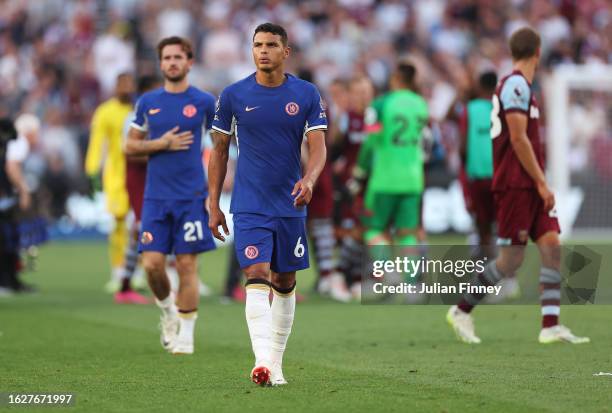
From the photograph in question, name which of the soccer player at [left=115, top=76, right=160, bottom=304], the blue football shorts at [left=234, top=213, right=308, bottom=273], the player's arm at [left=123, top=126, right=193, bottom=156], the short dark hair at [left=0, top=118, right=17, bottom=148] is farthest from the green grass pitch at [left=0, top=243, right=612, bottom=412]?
the short dark hair at [left=0, top=118, right=17, bottom=148]

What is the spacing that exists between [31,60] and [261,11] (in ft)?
17.4

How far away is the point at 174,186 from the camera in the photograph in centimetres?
1081

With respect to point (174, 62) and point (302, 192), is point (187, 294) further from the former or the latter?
point (302, 192)

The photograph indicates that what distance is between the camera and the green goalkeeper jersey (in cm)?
1489

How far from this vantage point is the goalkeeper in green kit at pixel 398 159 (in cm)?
1490

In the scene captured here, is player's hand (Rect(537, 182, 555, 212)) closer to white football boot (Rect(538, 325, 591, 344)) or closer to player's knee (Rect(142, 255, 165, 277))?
white football boot (Rect(538, 325, 591, 344))

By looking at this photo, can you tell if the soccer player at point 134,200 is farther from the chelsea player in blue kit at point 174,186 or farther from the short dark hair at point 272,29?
the short dark hair at point 272,29

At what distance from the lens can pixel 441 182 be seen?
25.2 metres

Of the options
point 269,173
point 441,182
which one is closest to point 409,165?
point 269,173

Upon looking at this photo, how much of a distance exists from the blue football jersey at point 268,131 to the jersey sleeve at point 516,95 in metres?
2.47

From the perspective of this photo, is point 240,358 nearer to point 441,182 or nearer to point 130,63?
point 441,182

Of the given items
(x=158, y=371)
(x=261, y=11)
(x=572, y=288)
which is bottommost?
(x=158, y=371)

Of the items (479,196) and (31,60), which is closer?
(479,196)

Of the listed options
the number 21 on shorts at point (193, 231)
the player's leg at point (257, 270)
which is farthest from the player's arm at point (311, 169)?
the number 21 on shorts at point (193, 231)
